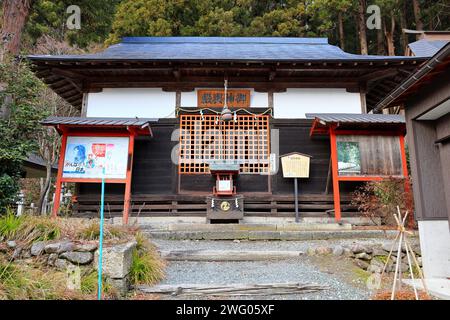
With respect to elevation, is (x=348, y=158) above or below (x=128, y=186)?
above

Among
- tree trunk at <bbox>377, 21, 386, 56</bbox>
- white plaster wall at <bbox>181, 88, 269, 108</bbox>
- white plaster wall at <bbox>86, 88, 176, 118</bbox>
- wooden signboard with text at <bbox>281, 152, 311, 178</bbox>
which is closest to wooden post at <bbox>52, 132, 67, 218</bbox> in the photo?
white plaster wall at <bbox>86, 88, 176, 118</bbox>

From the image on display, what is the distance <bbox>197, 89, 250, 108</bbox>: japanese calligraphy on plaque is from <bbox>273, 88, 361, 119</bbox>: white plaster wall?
3.14ft

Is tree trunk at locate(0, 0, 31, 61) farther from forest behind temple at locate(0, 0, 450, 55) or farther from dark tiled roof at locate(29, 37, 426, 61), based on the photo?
forest behind temple at locate(0, 0, 450, 55)

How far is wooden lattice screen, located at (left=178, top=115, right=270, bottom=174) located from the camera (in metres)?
9.38

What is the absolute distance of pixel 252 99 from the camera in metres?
9.70

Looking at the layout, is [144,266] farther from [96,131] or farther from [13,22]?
[13,22]

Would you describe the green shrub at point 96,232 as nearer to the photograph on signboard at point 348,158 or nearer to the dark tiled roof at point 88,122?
the dark tiled roof at point 88,122

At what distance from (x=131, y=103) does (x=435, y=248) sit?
854 cm

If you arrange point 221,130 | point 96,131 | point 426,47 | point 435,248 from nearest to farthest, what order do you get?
point 435,248
point 96,131
point 221,130
point 426,47

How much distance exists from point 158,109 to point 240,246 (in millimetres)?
5263

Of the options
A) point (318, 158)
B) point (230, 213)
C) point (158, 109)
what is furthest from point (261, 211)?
point (158, 109)

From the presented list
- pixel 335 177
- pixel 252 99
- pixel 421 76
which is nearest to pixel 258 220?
pixel 335 177
